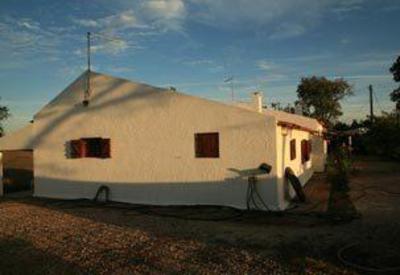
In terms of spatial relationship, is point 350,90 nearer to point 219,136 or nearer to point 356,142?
point 356,142

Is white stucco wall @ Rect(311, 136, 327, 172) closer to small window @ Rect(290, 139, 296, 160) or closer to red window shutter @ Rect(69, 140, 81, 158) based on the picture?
small window @ Rect(290, 139, 296, 160)

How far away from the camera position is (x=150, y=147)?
53.2ft

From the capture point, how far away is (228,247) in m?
9.62

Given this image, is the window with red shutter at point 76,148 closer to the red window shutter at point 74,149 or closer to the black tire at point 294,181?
the red window shutter at point 74,149

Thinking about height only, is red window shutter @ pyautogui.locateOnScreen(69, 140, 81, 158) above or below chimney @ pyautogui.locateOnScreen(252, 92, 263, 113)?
below

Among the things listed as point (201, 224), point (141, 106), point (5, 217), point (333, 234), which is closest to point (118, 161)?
point (141, 106)

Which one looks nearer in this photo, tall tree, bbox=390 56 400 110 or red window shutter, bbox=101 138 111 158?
red window shutter, bbox=101 138 111 158

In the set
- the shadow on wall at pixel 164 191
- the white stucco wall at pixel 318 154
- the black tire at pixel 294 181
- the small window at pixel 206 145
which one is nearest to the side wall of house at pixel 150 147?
the shadow on wall at pixel 164 191

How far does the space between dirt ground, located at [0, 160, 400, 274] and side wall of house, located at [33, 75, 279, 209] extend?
2.84 ft

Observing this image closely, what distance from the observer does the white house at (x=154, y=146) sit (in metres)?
14.3

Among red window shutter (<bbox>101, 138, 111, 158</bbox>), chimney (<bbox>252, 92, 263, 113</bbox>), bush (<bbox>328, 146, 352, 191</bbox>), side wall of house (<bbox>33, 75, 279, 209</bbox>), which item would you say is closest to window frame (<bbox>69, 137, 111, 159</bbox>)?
red window shutter (<bbox>101, 138, 111, 158</bbox>)

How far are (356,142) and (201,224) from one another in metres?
35.9

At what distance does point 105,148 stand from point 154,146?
233cm

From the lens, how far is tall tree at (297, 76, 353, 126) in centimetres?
6125
